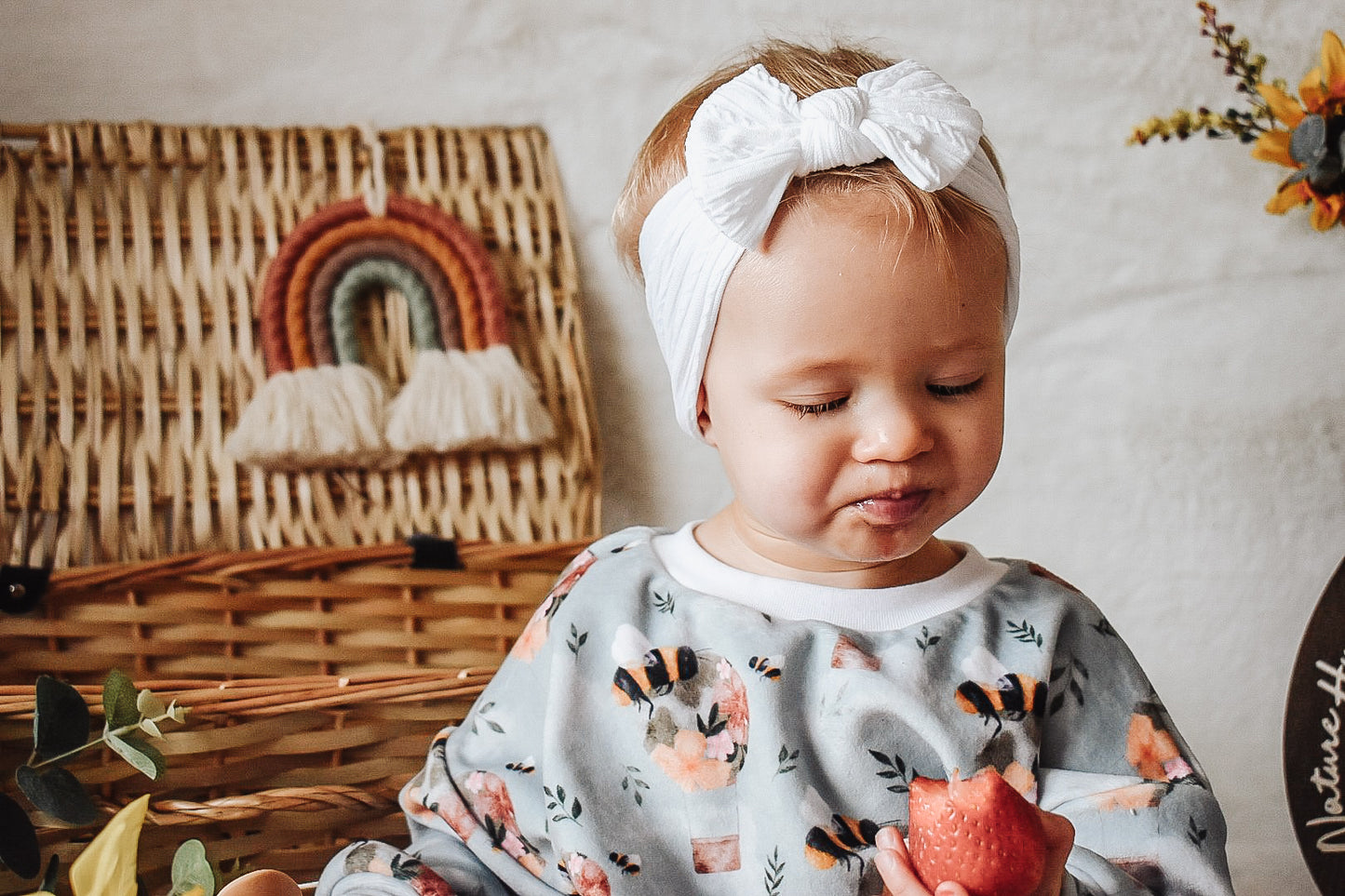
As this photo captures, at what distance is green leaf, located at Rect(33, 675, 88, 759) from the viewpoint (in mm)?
768

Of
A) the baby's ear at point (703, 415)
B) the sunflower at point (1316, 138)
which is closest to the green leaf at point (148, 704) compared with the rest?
the baby's ear at point (703, 415)

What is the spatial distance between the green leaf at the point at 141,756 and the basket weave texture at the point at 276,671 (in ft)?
0.33

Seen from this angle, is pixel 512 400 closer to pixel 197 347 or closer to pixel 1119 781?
pixel 197 347

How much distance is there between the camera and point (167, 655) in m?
1.26

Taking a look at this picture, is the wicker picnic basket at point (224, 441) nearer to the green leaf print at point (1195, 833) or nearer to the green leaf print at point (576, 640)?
the green leaf print at point (576, 640)

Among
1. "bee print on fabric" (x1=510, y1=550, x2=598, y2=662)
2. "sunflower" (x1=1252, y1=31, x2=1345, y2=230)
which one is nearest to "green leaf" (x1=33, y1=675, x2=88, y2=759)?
"bee print on fabric" (x1=510, y1=550, x2=598, y2=662)

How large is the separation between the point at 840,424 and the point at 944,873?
0.86 feet

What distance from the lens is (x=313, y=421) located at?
1.26 meters

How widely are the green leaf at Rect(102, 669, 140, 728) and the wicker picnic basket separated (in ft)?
1.51

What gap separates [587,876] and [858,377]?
386mm

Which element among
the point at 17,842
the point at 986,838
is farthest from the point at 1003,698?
the point at 17,842

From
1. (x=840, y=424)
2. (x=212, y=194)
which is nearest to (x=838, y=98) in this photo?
(x=840, y=424)

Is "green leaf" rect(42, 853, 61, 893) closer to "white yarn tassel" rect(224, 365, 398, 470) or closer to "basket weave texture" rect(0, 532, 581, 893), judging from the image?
"basket weave texture" rect(0, 532, 581, 893)

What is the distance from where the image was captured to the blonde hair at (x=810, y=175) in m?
0.69
